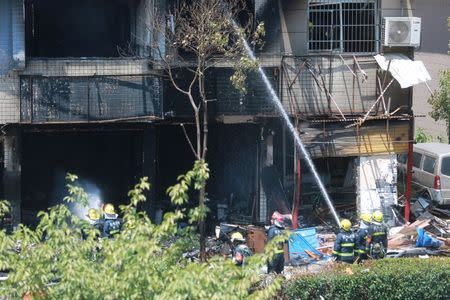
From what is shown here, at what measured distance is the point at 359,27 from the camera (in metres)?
20.2

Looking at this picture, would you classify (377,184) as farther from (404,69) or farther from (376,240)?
(376,240)

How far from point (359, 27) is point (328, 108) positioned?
1908 millimetres

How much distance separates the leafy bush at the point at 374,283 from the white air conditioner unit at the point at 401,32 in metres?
6.22

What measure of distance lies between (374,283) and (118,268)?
20.4 feet

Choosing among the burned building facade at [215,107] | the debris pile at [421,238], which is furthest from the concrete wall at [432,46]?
the burned building facade at [215,107]

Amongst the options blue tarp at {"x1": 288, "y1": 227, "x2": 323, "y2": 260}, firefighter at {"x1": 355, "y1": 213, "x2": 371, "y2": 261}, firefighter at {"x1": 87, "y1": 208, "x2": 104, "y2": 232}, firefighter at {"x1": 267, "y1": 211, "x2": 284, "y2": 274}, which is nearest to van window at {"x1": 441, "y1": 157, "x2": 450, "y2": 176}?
blue tarp at {"x1": 288, "y1": 227, "x2": 323, "y2": 260}

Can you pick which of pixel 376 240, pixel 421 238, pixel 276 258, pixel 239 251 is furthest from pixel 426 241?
pixel 239 251

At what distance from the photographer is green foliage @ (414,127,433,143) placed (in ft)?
93.6

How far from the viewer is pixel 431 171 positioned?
22484 mm

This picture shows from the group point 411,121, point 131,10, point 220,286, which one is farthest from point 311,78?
point 220,286

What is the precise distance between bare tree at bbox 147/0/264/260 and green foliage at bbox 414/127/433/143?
10.6 meters

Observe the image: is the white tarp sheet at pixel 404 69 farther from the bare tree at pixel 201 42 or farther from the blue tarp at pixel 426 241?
the blue tarp at pixel 426 241

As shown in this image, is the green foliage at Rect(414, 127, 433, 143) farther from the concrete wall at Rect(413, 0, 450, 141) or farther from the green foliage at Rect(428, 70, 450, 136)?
the green foliage at Rect(428, 70, 450, 136)

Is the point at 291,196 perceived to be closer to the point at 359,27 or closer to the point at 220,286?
the point at 359,27
